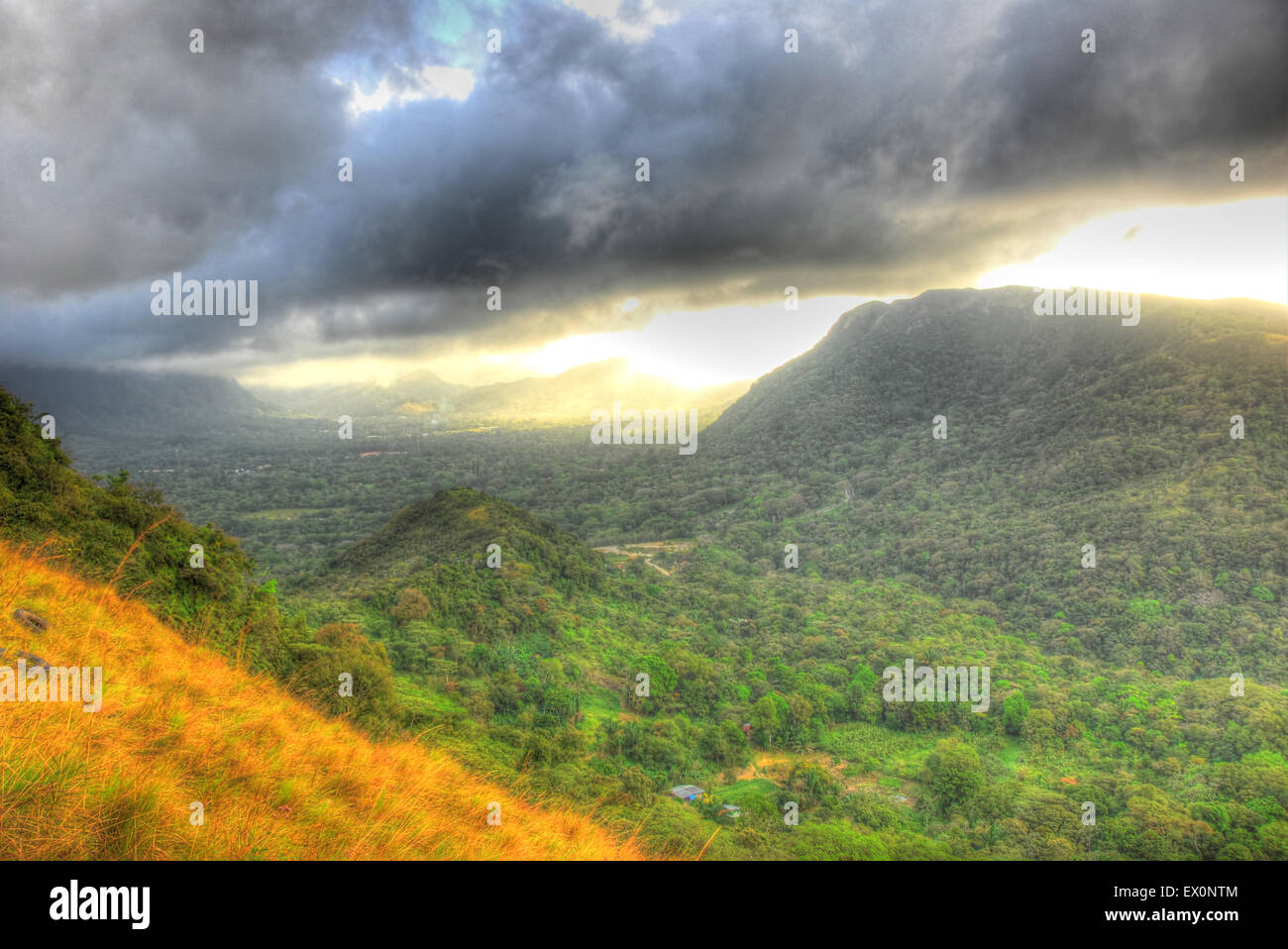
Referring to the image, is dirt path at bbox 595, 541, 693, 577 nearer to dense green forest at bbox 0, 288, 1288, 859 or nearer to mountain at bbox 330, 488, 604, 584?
dense green forest at bbox 0, 288, 1288, 859

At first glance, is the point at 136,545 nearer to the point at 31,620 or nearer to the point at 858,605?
the point at 31,620

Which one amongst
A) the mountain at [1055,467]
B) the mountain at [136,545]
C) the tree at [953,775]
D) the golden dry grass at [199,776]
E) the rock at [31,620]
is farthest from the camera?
the mountain at [1055,467]

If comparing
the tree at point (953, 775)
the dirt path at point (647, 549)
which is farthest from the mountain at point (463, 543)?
the tree at point (953, 775)

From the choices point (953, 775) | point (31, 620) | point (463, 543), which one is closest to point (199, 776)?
point (31, 620)

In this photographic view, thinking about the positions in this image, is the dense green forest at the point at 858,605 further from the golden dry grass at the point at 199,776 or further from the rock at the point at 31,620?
the rock at the point at 31,620

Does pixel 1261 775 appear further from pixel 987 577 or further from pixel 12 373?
pixel 12 373

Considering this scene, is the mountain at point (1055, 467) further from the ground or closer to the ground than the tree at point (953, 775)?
further from the ground
